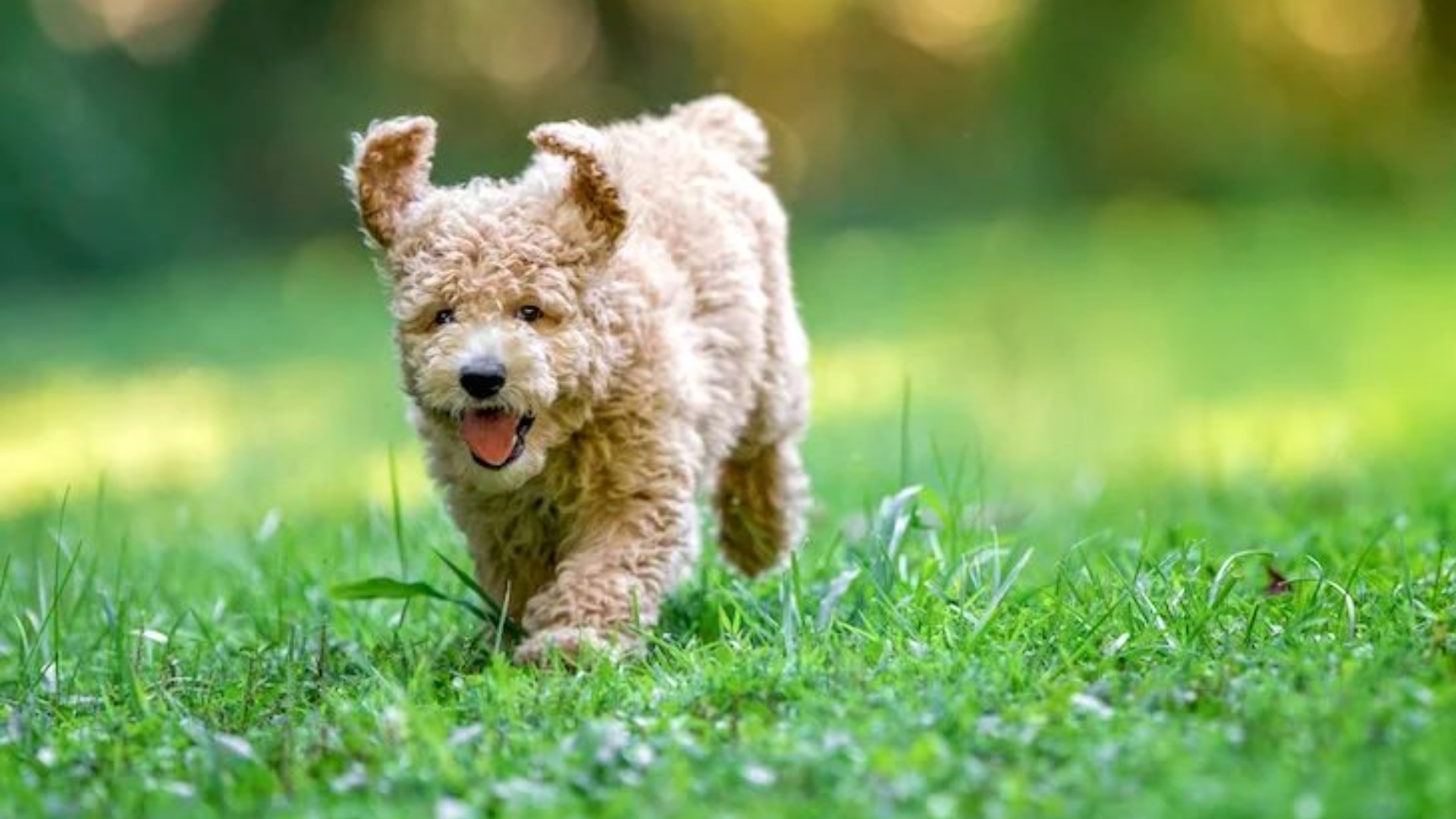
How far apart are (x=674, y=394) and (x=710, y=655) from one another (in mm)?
781

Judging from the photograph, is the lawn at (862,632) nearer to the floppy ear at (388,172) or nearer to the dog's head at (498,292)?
the dog's head at (498,292)

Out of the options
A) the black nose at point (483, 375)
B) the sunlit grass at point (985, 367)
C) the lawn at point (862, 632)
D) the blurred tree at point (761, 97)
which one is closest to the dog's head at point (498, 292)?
the black nose at point (483, 375)

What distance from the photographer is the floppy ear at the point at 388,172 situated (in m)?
5.20

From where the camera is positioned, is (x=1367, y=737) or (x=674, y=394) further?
(x=674, y=394)

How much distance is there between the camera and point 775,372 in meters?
6.27

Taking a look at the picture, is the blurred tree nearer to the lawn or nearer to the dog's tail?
the lawn

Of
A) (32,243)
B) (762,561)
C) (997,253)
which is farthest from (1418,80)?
(762,561)

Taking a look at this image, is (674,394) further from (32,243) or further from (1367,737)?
(32,243)

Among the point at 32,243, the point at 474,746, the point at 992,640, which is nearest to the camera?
the point at 474,746

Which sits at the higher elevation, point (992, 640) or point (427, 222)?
point (427, 222)

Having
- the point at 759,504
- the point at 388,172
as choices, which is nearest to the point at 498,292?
the point at 388,172

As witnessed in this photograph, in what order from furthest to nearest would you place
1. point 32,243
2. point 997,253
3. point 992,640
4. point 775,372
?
point 32,243, point 997,253, point 775,372, point 992,640

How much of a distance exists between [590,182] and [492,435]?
0.62m

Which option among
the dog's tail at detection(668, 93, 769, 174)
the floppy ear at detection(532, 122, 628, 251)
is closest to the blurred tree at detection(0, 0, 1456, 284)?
the dog's tail at detection(668, 93, 769, 174)
